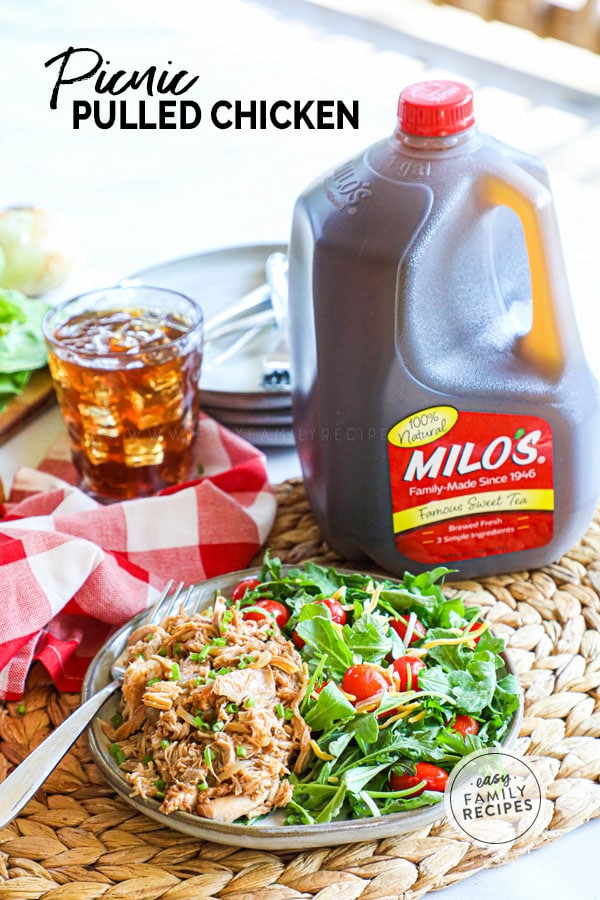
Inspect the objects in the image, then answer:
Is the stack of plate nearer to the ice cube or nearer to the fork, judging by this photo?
the ice cube

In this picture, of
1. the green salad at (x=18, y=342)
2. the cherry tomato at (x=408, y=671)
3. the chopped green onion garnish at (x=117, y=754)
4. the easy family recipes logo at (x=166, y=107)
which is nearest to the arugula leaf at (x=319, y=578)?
the cherry tomato at (x=408, y=671)

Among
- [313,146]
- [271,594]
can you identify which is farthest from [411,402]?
[313,146]

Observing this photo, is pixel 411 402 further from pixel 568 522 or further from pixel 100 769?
pixel 100 769

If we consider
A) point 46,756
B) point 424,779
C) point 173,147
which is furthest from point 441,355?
point 173,147

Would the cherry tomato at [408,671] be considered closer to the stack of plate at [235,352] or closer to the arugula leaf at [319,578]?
the arugula leaf at [319,578]

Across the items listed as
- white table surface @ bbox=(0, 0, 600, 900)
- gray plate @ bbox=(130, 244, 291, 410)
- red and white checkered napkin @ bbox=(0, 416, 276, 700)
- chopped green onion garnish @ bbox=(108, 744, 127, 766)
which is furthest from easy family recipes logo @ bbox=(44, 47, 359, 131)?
chopped green onion garnish @ bbox=(108, 744, 127, 766)

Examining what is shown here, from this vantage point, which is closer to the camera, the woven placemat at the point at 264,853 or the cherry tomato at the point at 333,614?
the woven placemat at the point at 264,853
